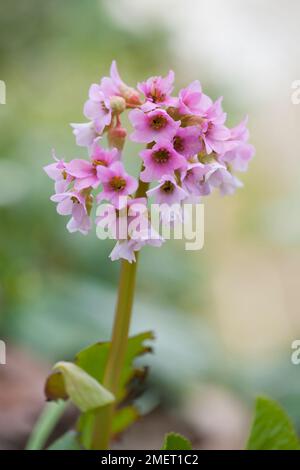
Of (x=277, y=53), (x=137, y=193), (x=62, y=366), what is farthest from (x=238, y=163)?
(x=277, y=53)

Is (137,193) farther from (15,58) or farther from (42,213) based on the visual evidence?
(15,58)

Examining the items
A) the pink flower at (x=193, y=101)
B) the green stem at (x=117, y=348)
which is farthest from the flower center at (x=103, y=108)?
the green stem at (x=117, y=348)

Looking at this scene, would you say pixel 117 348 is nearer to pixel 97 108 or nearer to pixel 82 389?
pixel 82 389

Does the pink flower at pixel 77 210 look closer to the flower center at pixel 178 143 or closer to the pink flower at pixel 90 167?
the pink flower at pixel 90 167

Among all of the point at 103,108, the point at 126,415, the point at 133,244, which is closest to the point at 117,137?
the point at 103,108

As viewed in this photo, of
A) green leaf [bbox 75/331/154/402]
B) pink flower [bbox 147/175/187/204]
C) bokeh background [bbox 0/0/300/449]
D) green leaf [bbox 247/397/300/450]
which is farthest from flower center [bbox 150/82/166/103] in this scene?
bokeh background [bbox 0/0/300/449]

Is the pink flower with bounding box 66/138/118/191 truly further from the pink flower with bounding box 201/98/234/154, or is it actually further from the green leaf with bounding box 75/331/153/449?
the green leaf with bounding box 75/331/153/449
